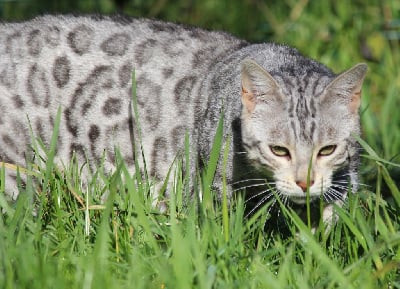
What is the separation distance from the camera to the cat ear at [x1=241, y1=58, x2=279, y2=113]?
12.5ft

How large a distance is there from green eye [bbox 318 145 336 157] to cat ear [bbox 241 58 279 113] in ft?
1.12

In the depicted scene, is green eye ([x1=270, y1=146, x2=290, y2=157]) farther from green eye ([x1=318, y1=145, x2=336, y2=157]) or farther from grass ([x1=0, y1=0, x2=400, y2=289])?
grass ([x1=0, y1=0, x2=400, y2=289])

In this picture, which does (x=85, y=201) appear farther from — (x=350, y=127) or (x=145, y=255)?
(x=350, y=127)

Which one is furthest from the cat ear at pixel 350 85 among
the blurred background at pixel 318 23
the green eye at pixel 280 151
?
the blurred background at pixel 318 23

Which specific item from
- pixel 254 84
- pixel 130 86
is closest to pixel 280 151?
pixel 254 84

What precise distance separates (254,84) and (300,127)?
29 cm

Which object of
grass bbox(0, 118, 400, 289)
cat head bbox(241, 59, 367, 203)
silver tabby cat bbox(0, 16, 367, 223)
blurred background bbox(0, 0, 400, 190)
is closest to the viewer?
grass bbox(0, 118, 400, 289)

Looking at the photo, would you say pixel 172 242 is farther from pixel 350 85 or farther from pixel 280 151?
pixel 350 85

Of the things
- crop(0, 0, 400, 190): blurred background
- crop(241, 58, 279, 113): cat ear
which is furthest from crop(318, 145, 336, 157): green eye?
crop(0, 0, 400, 190): blurred background

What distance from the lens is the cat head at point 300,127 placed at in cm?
376

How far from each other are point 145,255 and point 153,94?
1.43 metres

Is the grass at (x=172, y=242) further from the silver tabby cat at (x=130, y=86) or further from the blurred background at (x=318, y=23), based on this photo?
the blurred background at (x=318, y=23)

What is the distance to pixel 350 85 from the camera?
153 inches

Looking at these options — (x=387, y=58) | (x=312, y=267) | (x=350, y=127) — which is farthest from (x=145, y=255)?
(x=387, y=58)
